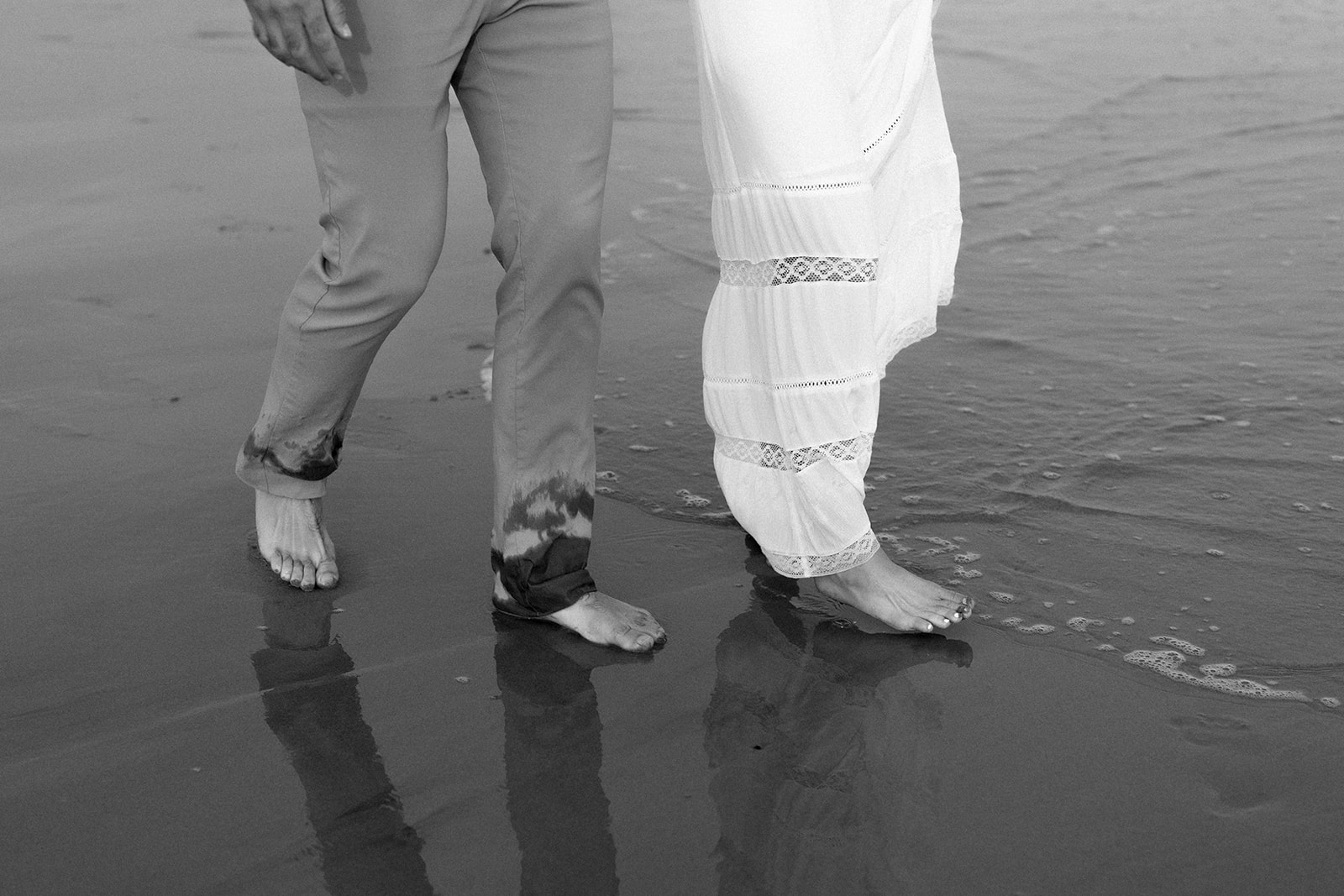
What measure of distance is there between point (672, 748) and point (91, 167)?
4195 mm

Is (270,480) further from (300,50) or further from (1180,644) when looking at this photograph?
(1180,644)

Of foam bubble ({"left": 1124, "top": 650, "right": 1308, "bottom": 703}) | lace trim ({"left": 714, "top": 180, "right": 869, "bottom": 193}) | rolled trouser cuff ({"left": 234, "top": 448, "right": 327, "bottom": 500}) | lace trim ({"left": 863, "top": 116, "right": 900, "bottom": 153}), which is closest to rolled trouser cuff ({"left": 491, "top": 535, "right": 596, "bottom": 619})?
rolled trouser cuff ({"left": 234, "top": 448, "right": 327, "bottom": 500})

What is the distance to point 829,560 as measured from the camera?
2.51 metres

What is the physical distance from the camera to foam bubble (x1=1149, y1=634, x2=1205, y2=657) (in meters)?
2.44

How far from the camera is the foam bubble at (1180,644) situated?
2.44 m

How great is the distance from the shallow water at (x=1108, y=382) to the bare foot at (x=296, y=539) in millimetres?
674

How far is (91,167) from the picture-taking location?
5391 millimetres

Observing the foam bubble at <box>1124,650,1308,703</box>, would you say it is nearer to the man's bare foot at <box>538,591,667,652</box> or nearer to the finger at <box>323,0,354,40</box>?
the man's bare foot at <box>538,591,667,652</box>

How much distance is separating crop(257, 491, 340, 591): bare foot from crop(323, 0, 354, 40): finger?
983mm

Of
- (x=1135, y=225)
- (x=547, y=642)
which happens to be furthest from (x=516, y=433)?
(x=1135, y=225)

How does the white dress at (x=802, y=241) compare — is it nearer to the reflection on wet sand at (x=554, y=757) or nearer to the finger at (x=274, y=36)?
the reflection on wet sand at (x=554, y=757)

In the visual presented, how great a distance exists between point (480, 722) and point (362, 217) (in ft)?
2.73

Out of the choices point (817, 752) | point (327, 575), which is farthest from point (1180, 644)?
point (327, 575)

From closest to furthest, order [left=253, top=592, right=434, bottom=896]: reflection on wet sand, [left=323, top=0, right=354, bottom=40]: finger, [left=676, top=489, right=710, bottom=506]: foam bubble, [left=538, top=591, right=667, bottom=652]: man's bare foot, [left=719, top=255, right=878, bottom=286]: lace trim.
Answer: [left=253, top=592, right=434, bottom=896]: reflection on wet sand → [left=323, top=0, right=354, bottom=40]: finger → [left=719, top=255, right=878, bottom=286]: lace trim → [left=538, top=591, right=667, bottom=652]: man's bare foot → [left=676, top=489, right=710, bottom=506]: foam bubble
